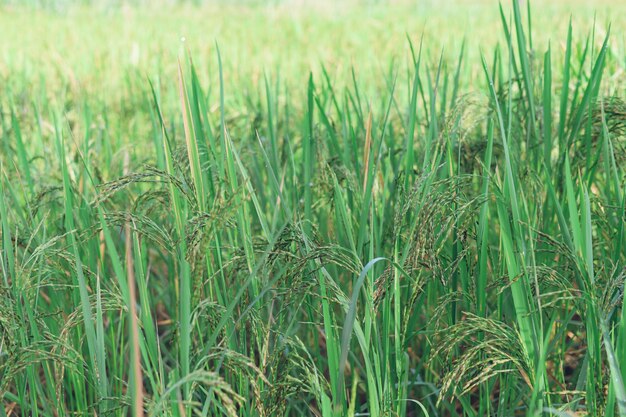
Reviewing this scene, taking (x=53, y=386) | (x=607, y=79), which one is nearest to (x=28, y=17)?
(x=607, y=79)

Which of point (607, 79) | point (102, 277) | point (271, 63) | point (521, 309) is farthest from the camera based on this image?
point (271, 63)

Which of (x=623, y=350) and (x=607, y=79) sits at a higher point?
(x=607, y=79)

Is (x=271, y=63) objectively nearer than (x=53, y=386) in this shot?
No

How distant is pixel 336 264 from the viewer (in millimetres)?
1165

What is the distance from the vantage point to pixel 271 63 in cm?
453

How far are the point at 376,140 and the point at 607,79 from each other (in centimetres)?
98

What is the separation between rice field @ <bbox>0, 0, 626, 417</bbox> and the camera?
3.15ft

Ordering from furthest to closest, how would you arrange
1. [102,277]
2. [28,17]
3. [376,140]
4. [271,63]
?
[28,17] < [271,63] < [376,140] < [102,277]

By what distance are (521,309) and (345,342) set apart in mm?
271

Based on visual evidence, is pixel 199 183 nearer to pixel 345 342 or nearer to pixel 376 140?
pixel 345 342

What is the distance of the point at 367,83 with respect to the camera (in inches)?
146

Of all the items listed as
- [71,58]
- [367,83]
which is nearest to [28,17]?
[71,58]

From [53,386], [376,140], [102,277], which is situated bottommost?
[53,386]

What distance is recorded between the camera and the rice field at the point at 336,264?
0.96 meters
